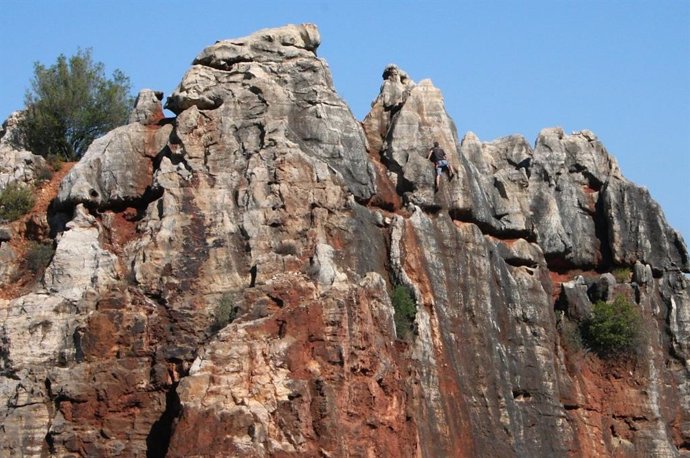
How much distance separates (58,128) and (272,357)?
54.0 ft

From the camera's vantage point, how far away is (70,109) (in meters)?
56.0

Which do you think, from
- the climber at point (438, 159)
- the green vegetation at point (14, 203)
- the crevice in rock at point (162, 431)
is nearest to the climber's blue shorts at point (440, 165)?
the climber at point (438, 159)

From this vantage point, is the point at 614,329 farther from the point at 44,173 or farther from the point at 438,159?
the point at 44,173

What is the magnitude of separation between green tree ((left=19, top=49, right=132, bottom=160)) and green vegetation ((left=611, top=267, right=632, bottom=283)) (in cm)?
1610

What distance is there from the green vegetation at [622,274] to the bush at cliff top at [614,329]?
1389mm

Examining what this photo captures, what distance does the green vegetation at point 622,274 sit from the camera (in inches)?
2224

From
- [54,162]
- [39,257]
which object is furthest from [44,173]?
[39,257]

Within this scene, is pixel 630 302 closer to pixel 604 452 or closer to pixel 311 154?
pixel 604 452

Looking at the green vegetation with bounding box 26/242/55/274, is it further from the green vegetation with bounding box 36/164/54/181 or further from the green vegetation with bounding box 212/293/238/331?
the green vegetation with bounding box 212/293/238/331

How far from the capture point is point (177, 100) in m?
48.5

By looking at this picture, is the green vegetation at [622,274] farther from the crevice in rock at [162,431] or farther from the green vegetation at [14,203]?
the green vegetation at [14,203]

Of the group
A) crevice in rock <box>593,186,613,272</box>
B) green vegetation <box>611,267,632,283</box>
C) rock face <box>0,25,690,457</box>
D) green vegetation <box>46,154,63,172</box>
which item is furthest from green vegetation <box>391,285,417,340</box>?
crevice in rock <box>593,186,613,272</box>

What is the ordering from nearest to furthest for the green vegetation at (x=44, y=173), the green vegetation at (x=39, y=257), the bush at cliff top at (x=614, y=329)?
1. the green vegetation at (x=39, y=257)
2. the green vegetation at (x=44, y=173)
3. the bush at cliff top at (x=614, y=329)

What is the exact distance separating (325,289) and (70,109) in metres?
15.6
